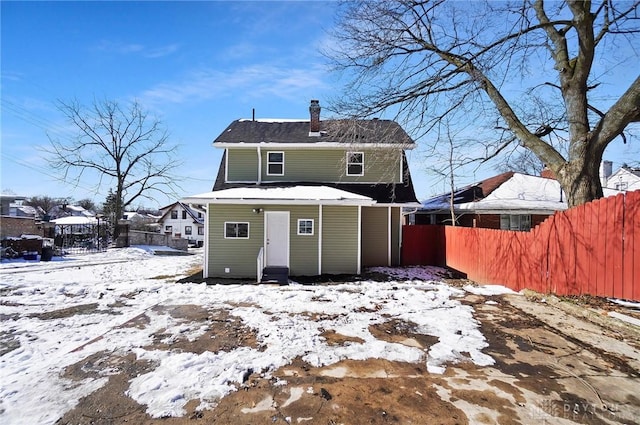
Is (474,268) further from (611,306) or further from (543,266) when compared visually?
(611,306)

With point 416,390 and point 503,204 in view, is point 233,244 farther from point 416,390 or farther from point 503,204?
point 503,204

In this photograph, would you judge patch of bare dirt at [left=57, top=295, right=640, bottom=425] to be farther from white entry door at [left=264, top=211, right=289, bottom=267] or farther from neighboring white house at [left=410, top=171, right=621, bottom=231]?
neighboring white house at [left=410, top=171, right=621, bottom=231]

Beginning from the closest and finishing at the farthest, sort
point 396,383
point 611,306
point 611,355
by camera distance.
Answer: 1. point 396,383
2. point 611,355
3. point 611,306

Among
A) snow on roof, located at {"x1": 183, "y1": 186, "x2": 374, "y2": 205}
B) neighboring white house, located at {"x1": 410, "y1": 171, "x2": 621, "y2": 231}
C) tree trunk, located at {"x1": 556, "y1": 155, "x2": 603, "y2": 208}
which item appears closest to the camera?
tree trunk, located at {"x1": 556, "y1": 155, "x2": 603, "y2": 208}

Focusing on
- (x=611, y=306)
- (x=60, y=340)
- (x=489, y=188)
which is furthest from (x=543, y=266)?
(x=489, y=188)

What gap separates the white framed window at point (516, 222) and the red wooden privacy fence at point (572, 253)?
21.3 ft

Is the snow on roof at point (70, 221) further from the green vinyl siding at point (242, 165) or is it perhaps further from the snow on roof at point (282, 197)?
the snow on roof at point (282, 197)

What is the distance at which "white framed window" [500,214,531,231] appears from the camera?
52.2 ft

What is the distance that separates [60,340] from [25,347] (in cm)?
41

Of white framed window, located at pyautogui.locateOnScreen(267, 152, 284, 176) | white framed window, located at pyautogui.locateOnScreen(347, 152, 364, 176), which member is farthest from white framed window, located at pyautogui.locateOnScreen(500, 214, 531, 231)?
white framed window, located at pyautogui.locateOnScreen(267, 152, 284, 176)

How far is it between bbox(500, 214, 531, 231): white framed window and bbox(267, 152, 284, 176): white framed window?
11.2 m

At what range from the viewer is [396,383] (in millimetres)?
3539

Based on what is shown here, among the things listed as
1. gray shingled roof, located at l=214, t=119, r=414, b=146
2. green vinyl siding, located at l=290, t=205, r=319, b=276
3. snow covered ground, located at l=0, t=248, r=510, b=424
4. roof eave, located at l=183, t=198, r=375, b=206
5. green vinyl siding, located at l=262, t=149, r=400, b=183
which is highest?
gray shingled roof, located at l=214, t=119, r=414, b=146

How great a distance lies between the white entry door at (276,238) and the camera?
11.4 meters
